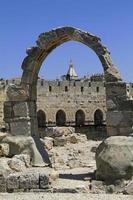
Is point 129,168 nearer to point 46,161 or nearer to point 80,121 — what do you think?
point 46,161

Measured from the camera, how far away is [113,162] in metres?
9.01

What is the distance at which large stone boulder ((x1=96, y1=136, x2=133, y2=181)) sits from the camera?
8.90m

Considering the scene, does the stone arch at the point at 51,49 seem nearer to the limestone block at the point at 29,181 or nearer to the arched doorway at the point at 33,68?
the arched doorway at the point at 33,68

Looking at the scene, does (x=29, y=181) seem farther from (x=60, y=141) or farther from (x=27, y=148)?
(x=60, y=141)

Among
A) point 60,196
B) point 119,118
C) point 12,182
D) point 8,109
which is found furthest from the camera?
point 8,109

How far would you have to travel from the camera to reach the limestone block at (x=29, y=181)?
346 inches

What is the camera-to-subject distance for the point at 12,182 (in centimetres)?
892

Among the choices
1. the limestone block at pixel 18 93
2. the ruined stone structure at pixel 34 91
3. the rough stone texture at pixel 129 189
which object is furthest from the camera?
the limestone block at pixel 18 93

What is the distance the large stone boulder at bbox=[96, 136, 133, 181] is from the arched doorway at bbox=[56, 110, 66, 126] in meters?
27.9

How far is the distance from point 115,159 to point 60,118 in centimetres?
2926

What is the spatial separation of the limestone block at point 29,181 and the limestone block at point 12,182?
86mm

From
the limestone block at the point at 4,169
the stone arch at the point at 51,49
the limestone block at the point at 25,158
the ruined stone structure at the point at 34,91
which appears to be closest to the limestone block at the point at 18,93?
the ruined stone structure at the point at 34,91

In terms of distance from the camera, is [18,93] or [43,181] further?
[18,93]

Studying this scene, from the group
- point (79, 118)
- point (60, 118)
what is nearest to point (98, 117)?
point (79, 118)
